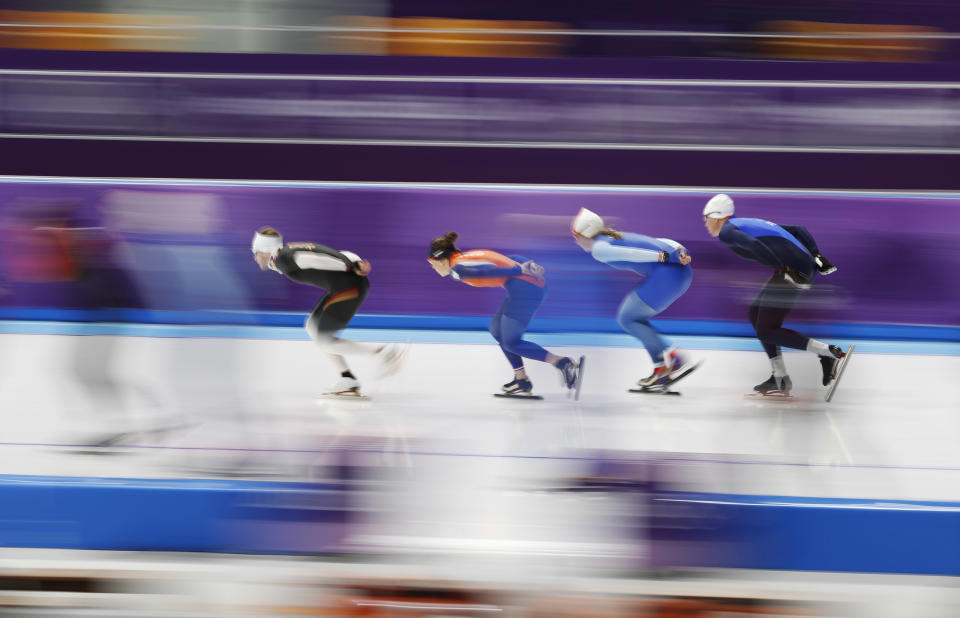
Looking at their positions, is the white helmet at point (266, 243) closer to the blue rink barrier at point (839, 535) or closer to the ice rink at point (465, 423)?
the ice rink at point (465, 423)

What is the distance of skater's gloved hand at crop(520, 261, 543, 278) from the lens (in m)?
4.04

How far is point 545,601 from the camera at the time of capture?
2.70 metres

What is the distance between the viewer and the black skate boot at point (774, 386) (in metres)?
4.46

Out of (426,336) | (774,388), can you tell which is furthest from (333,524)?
(426,336)

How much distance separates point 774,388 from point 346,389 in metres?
2.10

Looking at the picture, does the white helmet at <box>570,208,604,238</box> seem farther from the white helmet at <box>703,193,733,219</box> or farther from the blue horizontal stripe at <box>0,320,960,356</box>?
the white helmet at <box>703,193,733,219</box>

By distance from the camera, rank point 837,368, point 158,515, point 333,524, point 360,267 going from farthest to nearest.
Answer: point 360,267, point 837,368, point 158,515, point 333,524

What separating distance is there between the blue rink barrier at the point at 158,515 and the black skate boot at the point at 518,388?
1.82 m

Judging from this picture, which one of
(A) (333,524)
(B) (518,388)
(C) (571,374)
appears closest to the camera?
(A) (333,524)

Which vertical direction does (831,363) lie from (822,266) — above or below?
below

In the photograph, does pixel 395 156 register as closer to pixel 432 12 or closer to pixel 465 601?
pixel 432 12

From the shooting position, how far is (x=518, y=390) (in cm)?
484

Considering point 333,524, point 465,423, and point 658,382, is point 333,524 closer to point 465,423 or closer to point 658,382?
point 465,423

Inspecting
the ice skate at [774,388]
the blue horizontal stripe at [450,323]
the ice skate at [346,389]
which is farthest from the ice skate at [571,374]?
the ice skate at [346,389]
